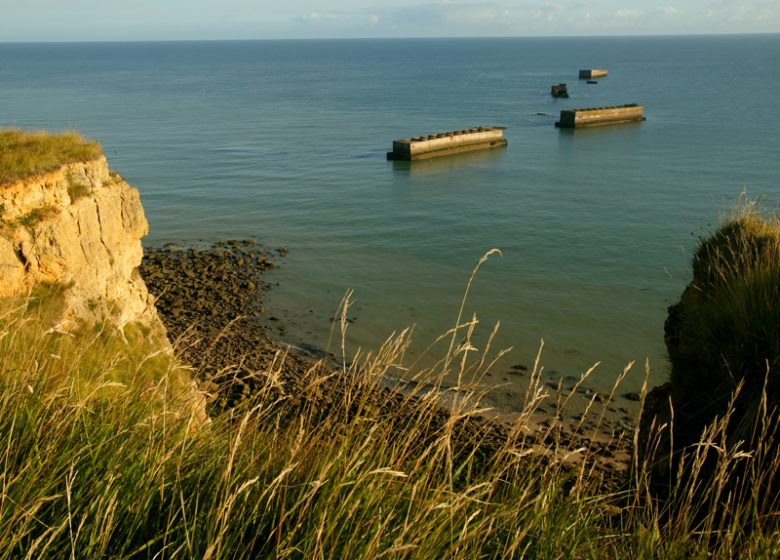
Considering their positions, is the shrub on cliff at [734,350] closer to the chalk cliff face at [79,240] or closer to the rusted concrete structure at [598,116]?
the chalk cliff face at [79,240]

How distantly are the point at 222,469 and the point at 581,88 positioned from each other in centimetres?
11608

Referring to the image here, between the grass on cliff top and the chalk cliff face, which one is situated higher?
the grass on cliff top

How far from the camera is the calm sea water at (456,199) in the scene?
75.1ft

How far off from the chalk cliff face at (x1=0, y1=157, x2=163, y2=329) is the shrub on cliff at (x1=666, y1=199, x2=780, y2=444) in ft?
25.6

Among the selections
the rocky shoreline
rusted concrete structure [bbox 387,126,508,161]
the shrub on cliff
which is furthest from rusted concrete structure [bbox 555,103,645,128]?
the shrub on cliff

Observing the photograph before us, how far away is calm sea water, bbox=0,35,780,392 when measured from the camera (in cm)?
2289

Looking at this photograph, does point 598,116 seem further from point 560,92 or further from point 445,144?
point 560,92

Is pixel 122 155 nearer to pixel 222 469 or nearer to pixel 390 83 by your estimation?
pixel 222 469

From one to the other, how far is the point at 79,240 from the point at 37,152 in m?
1.90

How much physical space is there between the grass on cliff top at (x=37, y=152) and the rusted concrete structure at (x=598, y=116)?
180ft

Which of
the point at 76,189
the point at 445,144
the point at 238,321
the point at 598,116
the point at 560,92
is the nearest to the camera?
the point at 76,189

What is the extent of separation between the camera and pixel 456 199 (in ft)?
126

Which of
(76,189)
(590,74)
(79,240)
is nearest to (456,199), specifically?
(76,189)

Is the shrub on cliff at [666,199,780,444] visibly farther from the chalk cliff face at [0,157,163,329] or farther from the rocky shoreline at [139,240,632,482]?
the chalk cliff face at [0,157,163,329]
